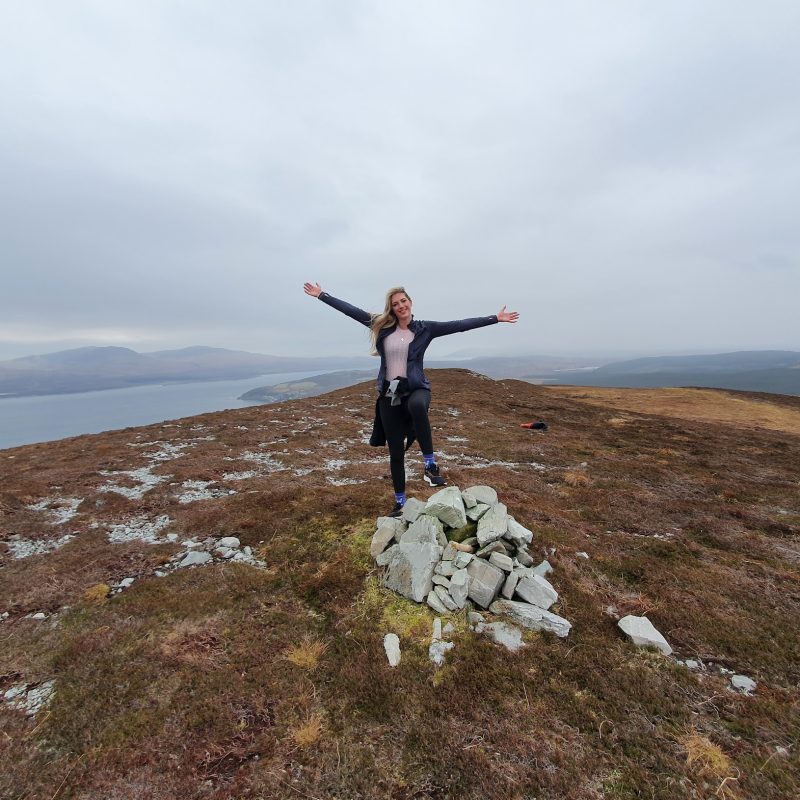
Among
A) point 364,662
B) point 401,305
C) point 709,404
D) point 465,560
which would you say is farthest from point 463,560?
point 709,404

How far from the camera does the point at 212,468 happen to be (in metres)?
17.5

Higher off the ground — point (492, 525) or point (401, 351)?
point (401, 351)

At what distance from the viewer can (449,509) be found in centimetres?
811

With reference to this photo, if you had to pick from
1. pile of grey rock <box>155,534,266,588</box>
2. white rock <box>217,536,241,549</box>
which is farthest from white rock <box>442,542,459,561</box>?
white rock <box>217,536,241,549</box>

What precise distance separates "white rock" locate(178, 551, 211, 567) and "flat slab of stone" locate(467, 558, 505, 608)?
6405mm

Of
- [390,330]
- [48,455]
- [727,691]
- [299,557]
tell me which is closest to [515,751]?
[727,691]

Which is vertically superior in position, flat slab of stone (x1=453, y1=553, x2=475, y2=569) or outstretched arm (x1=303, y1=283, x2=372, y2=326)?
outstretched arm (x1=303, y1=283, x2=372, y2=326)

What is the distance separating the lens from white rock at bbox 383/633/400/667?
571 cm

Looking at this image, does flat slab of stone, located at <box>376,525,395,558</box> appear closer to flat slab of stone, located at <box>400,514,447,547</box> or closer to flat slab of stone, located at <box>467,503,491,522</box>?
flat slab of stone, located at <box>400,514,447,547</box>

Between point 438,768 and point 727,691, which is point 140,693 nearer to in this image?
point 438,768

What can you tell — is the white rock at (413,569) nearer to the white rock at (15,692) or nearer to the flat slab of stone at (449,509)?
the flat slab of stone at (449,509)

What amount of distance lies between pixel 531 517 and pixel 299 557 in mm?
6391

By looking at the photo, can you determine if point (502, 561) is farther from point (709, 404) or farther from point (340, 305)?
point (709, 404)

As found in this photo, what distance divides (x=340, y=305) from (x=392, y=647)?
6.39 metres
